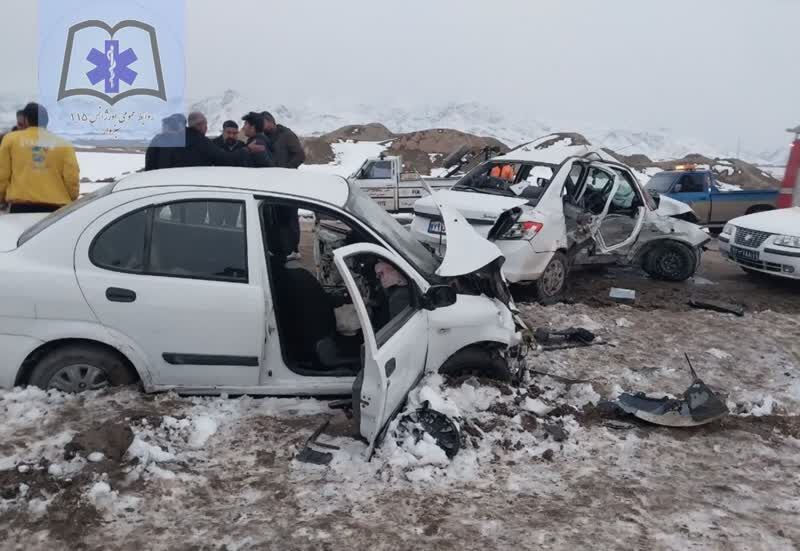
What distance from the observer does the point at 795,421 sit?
14.9 feet

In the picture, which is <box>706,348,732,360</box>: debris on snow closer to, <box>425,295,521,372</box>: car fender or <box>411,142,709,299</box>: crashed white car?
<box>411,142,709,299</box>: crashed white car

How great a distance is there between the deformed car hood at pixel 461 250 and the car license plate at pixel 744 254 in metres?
6.48

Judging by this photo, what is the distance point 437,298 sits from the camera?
3926 millimetres

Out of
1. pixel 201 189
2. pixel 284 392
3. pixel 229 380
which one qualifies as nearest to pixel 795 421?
pixel 284 392

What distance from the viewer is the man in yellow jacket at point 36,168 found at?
5922 mm

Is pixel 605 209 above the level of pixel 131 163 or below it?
above

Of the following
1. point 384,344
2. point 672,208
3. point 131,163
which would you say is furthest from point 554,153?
point 131,163

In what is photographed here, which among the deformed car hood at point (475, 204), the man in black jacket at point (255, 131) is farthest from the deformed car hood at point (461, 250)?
the man in black jacket at point (255, 131)

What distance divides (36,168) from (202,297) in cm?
327

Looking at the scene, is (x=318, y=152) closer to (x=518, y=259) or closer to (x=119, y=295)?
(x=518, y=259)

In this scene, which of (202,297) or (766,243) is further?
(766,243)

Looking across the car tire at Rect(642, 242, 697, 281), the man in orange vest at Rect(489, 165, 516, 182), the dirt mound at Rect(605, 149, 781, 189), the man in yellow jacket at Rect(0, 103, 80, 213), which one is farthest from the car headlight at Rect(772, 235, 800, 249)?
the dirt mound at Rect(605, 149, 781, 189)

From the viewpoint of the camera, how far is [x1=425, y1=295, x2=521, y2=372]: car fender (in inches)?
162

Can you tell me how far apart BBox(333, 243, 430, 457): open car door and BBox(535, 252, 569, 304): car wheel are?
3969 mm
